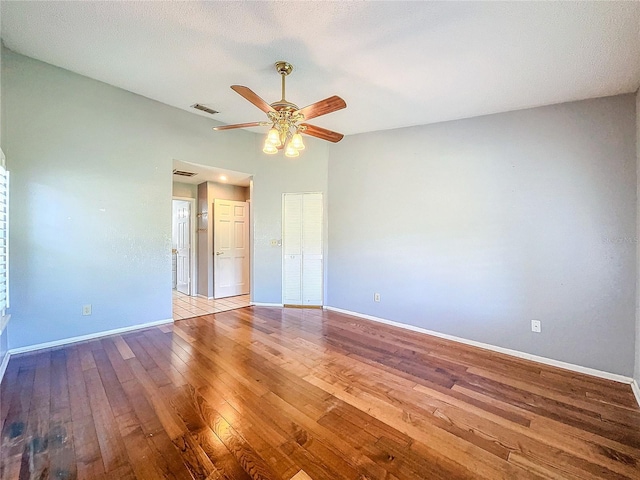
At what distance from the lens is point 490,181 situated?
3070 millimetres

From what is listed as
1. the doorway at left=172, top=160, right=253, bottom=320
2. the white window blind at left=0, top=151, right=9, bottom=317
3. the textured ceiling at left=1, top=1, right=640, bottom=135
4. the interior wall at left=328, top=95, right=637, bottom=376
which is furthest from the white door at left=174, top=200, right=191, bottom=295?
the interior wall at left=328, top=95, right=637, bottom=376

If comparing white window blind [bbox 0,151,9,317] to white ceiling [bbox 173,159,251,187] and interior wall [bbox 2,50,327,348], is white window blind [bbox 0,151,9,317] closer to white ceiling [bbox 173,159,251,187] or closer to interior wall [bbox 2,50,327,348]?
interior wall [bbox 2,50,327,348]

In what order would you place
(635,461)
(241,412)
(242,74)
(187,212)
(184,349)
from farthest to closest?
1. (187,212)
2. (184,349)
3. (242,74)
4. (241,412)
5. (635,461)

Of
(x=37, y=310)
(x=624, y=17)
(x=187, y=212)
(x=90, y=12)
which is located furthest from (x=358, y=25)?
(x=187, y=212)

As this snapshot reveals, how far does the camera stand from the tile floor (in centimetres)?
421

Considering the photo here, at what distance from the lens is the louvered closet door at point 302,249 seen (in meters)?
4.56

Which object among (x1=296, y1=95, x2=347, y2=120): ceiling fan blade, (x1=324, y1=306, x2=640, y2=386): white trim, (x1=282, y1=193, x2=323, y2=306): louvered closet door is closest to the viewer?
(x1=296, y1=95, x2=347, y2=120): ceiling fan blade

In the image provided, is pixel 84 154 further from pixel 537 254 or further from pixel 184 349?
pixel 537 254

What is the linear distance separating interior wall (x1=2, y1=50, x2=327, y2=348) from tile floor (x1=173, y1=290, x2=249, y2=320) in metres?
0.56

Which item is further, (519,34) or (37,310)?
(37,310)

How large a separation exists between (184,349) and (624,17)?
451 cm

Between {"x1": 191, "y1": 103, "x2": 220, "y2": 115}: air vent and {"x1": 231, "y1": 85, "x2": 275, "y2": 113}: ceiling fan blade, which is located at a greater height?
{"x1": 191, "y1": 103, "x2": 220, "y2": 115}: air vent

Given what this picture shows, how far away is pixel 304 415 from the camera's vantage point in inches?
72.1

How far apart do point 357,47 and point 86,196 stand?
10.8ft
